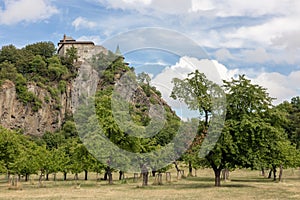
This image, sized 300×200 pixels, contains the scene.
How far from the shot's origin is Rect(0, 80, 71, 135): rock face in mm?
117125

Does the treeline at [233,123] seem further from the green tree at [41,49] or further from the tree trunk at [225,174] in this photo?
the green tree at [41,49]

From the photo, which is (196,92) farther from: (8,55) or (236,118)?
(8,55)

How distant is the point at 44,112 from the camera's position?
125 metres

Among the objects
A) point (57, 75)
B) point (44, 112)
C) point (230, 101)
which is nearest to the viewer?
point (230, 101)

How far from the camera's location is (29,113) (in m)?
122

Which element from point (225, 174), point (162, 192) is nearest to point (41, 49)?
point (225, 174)

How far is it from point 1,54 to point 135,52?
115188 millimetres

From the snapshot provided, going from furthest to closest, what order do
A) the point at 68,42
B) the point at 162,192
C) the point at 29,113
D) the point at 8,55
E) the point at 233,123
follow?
the point at 68,42 → the point at 8,55 → the point at 29,113 → the point at 233,123 → the point at 162,192

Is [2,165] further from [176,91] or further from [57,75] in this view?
[57,75]

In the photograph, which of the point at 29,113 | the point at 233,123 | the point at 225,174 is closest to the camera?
the point at 233,123

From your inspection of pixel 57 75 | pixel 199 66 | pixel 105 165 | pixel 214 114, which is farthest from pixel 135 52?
pixel 57 75

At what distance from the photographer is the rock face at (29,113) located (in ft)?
384

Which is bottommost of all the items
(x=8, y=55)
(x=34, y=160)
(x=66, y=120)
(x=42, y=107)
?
(x=34, y=160)

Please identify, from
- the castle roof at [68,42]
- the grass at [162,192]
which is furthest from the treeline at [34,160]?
the castle roof at [68,42]
